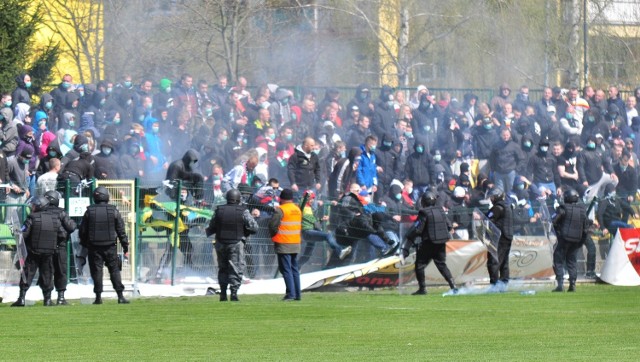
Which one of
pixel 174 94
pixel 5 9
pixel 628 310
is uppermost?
pixel 5 9

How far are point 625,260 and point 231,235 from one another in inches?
344

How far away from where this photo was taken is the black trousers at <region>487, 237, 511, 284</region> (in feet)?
78.3

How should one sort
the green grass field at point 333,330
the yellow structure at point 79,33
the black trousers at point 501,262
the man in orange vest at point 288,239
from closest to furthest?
the green grass field at point 333,330
the man in orange vest at point 288,239
the black trousers at point 501,262
the yellow structure at point 79,33

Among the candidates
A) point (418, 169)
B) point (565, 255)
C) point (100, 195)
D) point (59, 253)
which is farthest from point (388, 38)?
point (59, 253)

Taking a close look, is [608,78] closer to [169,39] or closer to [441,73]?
[441,73]

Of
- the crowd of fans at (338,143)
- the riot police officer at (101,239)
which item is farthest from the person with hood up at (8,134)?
the riot police officer at (101,239)

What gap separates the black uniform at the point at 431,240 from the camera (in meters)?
22.9

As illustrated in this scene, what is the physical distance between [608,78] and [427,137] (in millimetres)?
16001

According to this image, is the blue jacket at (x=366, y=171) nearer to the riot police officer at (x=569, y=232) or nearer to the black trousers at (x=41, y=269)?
the riot police officer at (x=569, y=232)

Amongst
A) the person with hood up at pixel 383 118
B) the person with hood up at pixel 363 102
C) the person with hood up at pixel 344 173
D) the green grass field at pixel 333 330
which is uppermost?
the person with hood up at pixel 363 102

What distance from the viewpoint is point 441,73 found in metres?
43.7

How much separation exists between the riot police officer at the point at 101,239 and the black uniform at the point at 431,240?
198 inches

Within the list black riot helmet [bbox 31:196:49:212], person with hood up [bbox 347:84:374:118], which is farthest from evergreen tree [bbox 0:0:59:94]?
black riot helmet [bbox 31:196:49:212]

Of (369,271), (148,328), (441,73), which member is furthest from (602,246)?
(441,73)
